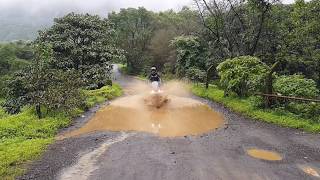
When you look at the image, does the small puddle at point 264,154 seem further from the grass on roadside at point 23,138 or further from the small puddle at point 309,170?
the grass on roadside at point 23,138

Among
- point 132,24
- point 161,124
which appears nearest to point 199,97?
point 161,124

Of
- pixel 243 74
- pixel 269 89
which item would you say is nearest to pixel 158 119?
pixel 269 89

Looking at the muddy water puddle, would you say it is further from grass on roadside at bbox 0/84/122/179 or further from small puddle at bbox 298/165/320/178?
small puddle at bbox 298/165/320/178

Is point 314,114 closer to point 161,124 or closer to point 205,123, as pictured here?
point 205,123

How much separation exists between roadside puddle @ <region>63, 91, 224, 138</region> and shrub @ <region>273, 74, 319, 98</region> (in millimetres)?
3361

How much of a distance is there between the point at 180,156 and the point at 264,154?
2.80 metres

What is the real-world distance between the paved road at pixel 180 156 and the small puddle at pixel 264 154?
0.22 metres

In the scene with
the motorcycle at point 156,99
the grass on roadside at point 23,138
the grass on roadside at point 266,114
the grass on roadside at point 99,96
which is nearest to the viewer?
the grass on roadside at point 23,138

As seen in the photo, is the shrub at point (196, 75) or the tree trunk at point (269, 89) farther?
the shrub at point (196, 75)

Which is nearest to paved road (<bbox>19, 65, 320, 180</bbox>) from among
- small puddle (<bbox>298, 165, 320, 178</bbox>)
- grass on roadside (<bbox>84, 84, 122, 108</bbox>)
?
small puddle (<bbox>298, 165, 320, 178</bbox>)

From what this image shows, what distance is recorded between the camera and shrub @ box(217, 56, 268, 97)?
64.8 feet

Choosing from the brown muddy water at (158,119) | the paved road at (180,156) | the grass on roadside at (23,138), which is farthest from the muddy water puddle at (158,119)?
the grass on roadside at (23,138)

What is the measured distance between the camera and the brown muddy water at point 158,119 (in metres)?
15.4

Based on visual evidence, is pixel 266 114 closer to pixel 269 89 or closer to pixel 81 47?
pixel 269 89
